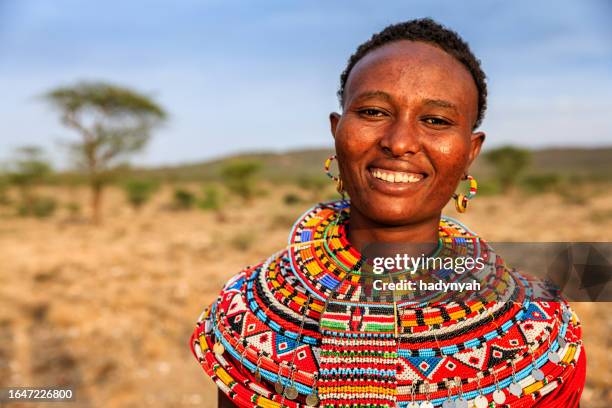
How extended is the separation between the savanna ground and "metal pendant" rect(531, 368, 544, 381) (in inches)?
140

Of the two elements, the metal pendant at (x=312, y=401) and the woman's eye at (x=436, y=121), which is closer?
the metal pendant at (x=312, y=401)

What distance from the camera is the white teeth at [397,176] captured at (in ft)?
4.47

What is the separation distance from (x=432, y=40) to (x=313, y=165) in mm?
70582

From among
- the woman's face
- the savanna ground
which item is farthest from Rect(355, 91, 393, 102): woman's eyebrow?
the savanna ground

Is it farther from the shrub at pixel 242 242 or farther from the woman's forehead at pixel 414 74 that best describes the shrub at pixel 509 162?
the woman's forehead at pixel 414 74

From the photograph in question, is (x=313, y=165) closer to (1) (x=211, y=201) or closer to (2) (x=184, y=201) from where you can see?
(2) (x=184, y=201)

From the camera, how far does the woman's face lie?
1.34 meters

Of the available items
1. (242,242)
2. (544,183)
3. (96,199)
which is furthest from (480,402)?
(544,183)

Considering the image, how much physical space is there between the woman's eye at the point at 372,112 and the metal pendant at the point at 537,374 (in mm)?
916

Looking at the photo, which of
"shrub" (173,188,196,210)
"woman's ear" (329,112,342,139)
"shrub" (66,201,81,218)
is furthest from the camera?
"shrub" (173,188,196,210)

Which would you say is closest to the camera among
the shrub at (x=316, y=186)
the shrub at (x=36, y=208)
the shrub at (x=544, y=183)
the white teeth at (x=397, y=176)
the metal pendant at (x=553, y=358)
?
the metal pendant at (x=553, y=358)

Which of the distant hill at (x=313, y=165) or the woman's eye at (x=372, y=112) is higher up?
the woman's eye at (x=372, y=112)

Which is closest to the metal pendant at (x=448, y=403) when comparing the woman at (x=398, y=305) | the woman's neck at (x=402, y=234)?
the woman at (x=398, y=305)

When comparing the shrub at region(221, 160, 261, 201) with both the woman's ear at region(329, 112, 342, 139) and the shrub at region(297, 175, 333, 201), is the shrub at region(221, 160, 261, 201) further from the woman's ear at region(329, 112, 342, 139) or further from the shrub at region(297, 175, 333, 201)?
the woman's ear at region(329, 112, 342, 139)
